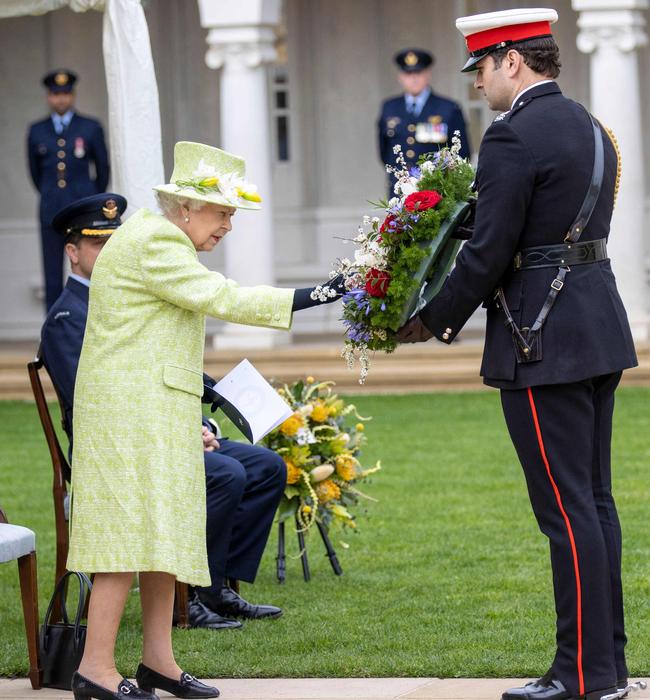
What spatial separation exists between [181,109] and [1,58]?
1937 millimetres

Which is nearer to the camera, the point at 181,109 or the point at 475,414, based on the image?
the point at 475,414

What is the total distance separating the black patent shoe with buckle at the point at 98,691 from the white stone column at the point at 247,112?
29.0ft

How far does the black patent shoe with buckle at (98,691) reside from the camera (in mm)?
4676

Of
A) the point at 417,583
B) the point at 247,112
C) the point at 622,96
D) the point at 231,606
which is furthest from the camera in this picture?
the point at 247,112

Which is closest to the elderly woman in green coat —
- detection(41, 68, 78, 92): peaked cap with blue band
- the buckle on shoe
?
the buckle on shoe

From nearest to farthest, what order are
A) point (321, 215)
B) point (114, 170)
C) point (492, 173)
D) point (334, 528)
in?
point (492, 173) → point (114, 170) → point (334, 528) → point (321, 215)

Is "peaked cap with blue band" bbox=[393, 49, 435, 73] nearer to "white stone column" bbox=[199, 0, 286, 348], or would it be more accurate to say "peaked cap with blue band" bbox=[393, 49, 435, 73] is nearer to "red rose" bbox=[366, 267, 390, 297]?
"white stone column" bbox=[199, 0, 286, 348]

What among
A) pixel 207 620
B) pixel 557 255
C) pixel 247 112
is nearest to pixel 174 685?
pixel 207 620

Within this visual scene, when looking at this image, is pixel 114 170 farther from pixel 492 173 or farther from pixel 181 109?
pixel 181 109

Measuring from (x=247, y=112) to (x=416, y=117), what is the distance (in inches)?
58.9

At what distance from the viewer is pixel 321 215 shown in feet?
52.6

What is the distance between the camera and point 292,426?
662 cm

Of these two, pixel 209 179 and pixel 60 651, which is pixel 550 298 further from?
pixel 60 651

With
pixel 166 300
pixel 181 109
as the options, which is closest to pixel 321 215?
pixel 181 109
